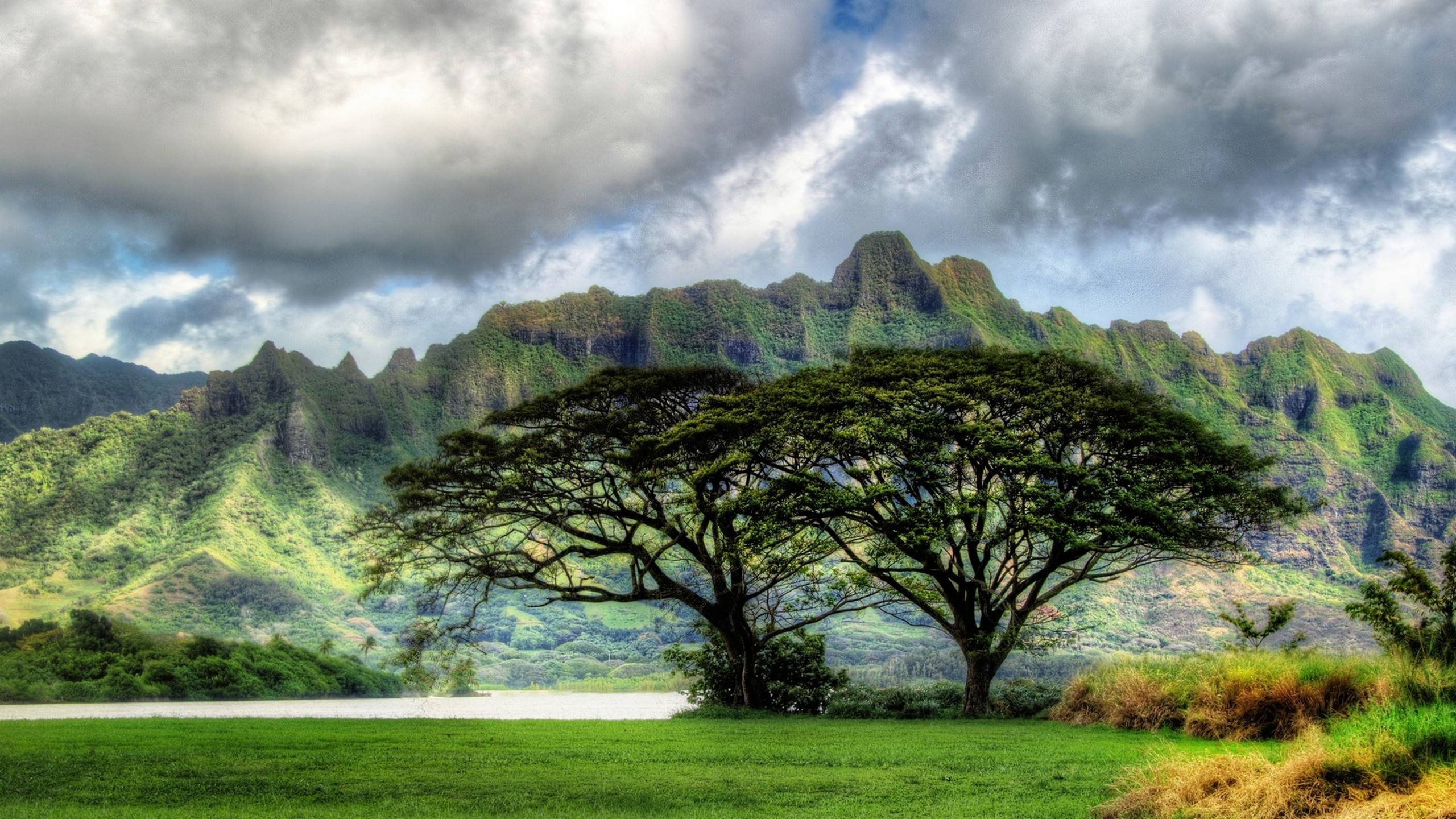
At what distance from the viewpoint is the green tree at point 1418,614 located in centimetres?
1316

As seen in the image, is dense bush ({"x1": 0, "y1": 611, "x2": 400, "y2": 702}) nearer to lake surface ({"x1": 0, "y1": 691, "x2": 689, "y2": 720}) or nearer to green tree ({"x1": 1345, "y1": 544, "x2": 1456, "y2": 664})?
lake surface ({"x1": 0, "y1": 691, "x2": 689, "y2": 720})

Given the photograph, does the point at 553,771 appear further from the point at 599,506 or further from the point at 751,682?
the point at 599,506

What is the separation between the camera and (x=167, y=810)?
Answer: 9227 millimetres

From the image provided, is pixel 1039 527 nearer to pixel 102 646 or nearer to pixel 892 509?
pixel 892 509

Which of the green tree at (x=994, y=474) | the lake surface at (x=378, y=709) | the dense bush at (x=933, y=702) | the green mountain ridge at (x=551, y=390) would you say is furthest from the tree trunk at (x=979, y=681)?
Result: the green mountain ridge at (x=551, y=390)

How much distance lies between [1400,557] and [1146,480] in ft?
23.2

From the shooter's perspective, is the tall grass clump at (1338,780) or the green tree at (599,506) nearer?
the tall grass clump at (1338,780)

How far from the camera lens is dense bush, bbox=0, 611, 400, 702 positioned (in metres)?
40.3

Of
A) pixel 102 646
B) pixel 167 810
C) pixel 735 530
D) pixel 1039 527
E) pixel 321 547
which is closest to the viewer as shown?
pixel 167 810

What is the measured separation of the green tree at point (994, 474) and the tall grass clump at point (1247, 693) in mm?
4843

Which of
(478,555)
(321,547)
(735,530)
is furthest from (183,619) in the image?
(735,530)

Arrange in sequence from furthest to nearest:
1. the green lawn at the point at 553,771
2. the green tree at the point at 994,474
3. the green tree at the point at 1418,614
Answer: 1. the green tree at the point at 994,474
2. the green tree at the point at 1418,614
3. the green lawn at the point at 553,771

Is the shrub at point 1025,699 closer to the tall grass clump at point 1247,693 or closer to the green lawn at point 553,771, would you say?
the tall grass clump at point 1247,693

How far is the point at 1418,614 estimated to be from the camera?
637 inches
